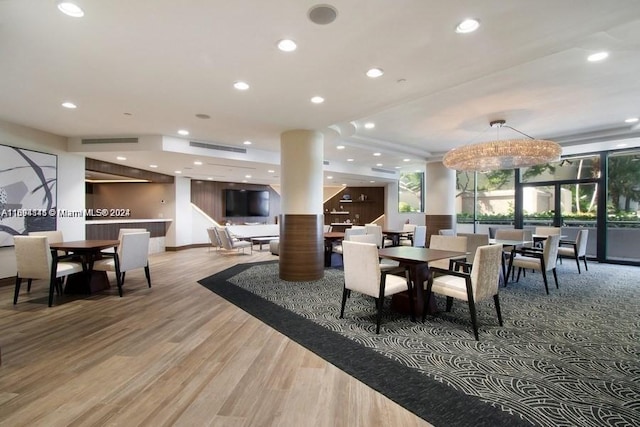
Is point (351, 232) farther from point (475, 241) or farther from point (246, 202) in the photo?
point (246, 202)

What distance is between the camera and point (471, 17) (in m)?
2.25

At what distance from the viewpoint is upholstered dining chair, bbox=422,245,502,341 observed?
9.27 ft

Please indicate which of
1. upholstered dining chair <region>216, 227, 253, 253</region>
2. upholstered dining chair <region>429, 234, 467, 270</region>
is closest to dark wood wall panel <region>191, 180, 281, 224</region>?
upholstered dining chair <region>216, 227, 253, 253</region>

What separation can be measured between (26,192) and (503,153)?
8281 mm

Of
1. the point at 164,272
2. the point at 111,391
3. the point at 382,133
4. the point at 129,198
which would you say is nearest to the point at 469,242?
the point at 382,133

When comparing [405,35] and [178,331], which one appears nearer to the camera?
[405,35]

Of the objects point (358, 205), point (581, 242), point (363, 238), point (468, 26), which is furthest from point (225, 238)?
point (581, 242)

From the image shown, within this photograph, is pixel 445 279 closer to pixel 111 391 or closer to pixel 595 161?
pixel 111 391

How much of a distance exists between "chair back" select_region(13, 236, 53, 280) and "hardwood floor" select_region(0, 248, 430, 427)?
47cm

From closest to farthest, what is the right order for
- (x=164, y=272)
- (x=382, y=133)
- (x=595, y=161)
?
(x=164, y=272)
(x=382, y=133)
(x=595, y=161)

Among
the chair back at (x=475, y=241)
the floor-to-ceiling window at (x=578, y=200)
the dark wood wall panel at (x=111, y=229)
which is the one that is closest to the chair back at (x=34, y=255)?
the dark wood wall panel at (x=111, y=229)

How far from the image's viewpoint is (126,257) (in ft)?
14.6

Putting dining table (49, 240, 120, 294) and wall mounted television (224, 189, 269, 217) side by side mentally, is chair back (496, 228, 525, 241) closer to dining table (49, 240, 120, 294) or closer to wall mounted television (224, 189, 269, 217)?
dining table (49, 240, 120, 294)

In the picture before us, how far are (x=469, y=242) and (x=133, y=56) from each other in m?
5.56
